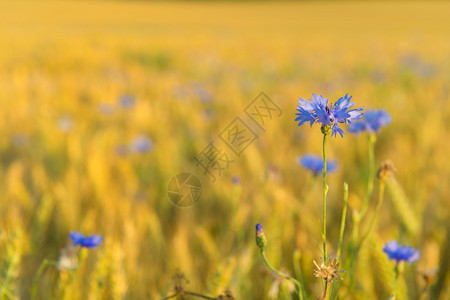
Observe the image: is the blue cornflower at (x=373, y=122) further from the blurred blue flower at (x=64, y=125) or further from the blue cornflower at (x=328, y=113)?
the blurred blue flower at (x=64, y=125)

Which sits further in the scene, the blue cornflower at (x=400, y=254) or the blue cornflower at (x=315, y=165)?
the blue cornflower at (x=315, y=165)

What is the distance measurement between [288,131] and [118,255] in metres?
1.62

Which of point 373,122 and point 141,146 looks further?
point 141,146

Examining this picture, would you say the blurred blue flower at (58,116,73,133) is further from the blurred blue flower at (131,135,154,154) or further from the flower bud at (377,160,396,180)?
the flower bud at (377,160,396,180)

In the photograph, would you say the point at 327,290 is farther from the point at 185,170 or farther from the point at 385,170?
the point at 185,170

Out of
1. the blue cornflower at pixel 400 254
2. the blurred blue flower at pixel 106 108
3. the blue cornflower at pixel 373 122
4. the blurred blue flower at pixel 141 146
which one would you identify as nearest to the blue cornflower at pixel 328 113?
the blue cornflower at pixel 400 254

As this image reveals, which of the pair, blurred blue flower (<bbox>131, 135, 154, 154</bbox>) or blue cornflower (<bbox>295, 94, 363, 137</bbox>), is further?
blurred blue flower (<bbox>131, 135, 154, 154</bbox>)

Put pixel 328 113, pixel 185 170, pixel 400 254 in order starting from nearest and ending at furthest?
pixel 328 113 < pixel 400 254 < pixel 185 170

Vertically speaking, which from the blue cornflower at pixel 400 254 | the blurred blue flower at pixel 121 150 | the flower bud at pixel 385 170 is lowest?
the blue cornflower at pixel 400 254

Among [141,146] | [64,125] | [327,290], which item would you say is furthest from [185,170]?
[327,290]

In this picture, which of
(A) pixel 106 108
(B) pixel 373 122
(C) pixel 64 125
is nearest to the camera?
(B) pixel 373 122

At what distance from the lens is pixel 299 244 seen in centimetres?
104

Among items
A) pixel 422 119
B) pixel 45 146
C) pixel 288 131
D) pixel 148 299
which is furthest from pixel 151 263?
pixel 422 119

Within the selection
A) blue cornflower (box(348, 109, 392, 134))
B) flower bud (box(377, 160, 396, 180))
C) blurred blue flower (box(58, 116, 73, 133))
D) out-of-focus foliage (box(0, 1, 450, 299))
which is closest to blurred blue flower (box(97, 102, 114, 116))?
out-of-focus foliage (box(0, 1, 450, 299))
